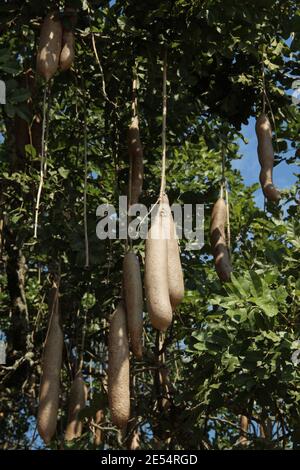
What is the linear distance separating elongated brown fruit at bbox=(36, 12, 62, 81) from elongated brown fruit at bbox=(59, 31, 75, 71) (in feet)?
0.07

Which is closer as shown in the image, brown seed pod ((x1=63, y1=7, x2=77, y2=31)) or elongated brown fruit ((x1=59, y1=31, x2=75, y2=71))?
elongated brown fruit ((x1=59, y1=31, x2=75, y2=71))

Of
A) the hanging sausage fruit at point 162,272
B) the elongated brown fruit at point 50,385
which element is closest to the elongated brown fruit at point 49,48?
the hanging sausage fruit at point 162,272

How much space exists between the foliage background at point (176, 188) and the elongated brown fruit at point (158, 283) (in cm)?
83

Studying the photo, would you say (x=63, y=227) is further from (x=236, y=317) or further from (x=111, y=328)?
(x=111, y=328)

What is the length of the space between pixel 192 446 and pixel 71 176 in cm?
139

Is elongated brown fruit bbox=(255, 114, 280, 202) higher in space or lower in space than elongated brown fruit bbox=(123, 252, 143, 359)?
higher

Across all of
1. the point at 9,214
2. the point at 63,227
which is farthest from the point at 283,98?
the point at 9,214

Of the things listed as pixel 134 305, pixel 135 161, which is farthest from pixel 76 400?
pixel 134 305

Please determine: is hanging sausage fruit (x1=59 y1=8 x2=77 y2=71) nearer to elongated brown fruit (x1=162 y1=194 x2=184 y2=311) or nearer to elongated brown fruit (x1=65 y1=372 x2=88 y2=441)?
elongated brown fruit (x1=162 y1=194 x2=184 y2=311)

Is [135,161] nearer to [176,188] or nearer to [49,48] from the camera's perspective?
[49,48]

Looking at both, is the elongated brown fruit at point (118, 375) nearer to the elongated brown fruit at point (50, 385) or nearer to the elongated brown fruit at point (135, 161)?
the elongated brown fruit at point (50, 385)

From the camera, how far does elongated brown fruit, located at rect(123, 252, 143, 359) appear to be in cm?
151

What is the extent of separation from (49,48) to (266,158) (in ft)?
2.40

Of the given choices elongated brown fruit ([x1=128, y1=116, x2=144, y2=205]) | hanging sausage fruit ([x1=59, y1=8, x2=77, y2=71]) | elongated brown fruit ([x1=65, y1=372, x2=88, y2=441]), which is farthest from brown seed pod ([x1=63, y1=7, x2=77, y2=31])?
elongated brown fruit ([x1=65, y1=372, x2=88, y2=441])
